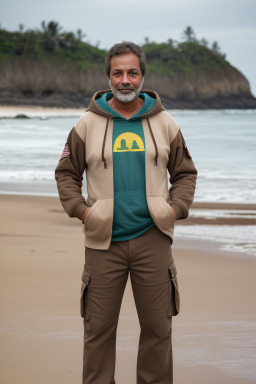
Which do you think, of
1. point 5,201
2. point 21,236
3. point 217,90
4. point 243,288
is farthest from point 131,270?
point 217,90

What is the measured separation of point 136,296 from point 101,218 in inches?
15.8

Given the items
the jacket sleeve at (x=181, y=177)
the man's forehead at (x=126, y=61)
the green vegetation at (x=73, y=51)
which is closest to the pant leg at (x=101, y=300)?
the jacket sleeve at (x=181, y=177)

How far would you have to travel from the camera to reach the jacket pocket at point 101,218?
9.03 ft

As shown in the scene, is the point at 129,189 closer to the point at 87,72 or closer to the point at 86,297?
the point at 86,297

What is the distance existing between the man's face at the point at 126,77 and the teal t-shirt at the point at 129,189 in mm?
181

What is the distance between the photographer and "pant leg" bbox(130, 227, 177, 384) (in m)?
2.78

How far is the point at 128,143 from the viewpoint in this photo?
2.78 m

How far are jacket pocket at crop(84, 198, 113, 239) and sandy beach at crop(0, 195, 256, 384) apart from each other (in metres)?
1.12

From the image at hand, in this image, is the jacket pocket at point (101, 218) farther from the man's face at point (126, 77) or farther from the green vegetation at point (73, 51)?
the green vegetation at point (73, 51)

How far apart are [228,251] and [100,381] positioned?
14.3 feet

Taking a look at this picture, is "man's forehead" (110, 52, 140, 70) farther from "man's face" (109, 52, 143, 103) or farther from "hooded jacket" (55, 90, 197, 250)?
"hooded jacket" (55, 90, 197, 250)

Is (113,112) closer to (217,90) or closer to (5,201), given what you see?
(5,201)

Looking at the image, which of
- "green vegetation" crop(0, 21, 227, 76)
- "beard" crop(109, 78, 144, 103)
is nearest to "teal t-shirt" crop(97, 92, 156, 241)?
"beard" crop(109, 78, 144, 103)

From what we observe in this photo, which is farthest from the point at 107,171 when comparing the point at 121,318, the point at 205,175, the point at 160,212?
the point at 205,175
